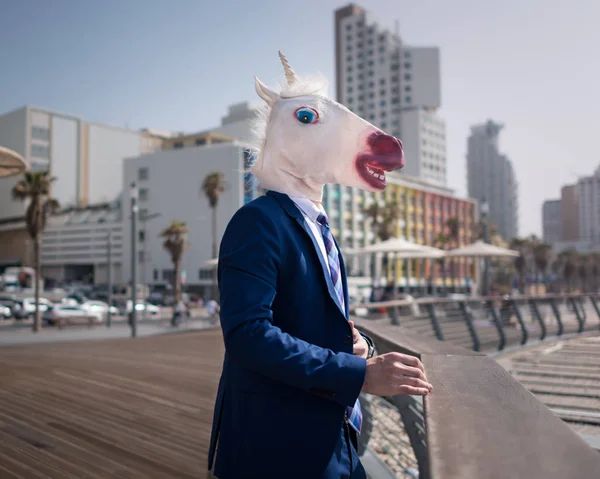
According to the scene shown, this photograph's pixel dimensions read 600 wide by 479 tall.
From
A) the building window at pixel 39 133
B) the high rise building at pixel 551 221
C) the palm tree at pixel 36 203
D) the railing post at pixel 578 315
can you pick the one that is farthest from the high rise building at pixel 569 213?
the railing post at pixel 578 315

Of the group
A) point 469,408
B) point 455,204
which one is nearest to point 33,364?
point 469,408

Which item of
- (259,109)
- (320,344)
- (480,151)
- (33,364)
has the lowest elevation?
(33,364)

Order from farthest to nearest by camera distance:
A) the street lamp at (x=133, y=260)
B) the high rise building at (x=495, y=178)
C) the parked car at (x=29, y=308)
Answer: the high rise building at (x=495, y=178) → the parked car at (x=29, y=308) → the street lamp at (x=133, y=260)

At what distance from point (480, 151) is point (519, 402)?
19183 centimetres

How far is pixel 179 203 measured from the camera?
217 ft

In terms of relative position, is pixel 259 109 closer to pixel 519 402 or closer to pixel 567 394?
pixel 519 402

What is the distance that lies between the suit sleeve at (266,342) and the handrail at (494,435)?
0.21 metres

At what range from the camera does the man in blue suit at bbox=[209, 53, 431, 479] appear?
1.36m

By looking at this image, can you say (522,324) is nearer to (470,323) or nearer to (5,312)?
(470,323)

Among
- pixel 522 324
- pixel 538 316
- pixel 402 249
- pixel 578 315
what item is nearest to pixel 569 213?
pixel 402 249

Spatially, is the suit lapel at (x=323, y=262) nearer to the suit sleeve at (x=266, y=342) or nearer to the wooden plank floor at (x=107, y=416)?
the suit sleeve at (x=266, y=342)

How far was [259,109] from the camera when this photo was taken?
1937 millimetres

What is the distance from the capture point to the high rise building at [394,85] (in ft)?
352

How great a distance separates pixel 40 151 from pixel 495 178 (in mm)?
140324
